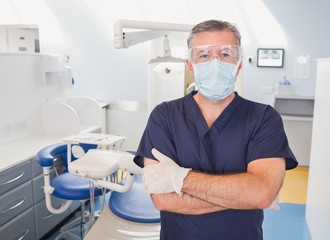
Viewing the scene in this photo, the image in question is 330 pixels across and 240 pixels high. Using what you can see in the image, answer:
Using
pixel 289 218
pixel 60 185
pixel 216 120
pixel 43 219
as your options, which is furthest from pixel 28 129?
pixel 289 218

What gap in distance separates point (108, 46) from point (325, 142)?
134 inches

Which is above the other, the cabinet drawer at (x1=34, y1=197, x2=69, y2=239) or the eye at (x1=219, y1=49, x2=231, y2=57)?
the eye at (x1=219, y1=49, x2=231, y2=57)

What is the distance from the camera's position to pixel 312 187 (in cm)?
288

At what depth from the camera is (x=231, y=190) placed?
109cm

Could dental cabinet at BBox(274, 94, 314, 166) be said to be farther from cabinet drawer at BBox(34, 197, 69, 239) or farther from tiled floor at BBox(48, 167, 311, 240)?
cabinet drawer at BBox(34, 197, 69, 239)

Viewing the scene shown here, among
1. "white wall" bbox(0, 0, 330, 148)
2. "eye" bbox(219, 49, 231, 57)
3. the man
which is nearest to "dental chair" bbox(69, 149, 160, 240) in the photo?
the man

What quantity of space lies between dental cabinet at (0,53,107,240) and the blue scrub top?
1374 mm

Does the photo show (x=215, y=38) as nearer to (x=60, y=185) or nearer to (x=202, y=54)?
(x=202, y=54)

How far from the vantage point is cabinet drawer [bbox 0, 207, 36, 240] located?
2221mm

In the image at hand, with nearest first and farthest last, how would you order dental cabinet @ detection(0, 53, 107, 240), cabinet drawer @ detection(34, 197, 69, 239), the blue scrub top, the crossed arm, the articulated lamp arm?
1. the crossed arm
2. the blue scrub top
3. the articulated lamp arm
4. dental cabinet @ detection(0, 53, 107, 240)
5. cabinet drawer @ detection(34, 197, 69, 239)

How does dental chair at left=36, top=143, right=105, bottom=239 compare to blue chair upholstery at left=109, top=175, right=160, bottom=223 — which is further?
dental chair at left=36, top=143, right=105, bottom=239

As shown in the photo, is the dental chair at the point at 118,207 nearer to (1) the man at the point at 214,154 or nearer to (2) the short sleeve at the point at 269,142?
(1) the man at the point at 214,154

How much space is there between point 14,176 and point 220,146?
5.26ft

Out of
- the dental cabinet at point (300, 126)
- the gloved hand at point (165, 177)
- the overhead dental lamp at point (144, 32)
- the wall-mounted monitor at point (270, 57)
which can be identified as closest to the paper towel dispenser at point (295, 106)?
the dental cabinet at point (300, 126)
